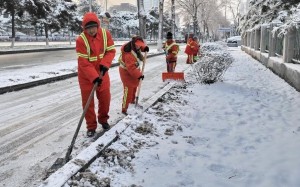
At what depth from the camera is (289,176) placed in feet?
14.3

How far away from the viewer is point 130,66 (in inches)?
280

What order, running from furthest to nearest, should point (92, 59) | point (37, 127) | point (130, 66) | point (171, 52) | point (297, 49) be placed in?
point (171, 52)
point (297, 49)
point (130, 66)
point (37, 127)
point (92, 59)

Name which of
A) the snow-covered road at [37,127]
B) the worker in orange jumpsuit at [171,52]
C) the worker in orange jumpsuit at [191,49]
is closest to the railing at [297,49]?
the worker in orange jumpsuit at [171,52]

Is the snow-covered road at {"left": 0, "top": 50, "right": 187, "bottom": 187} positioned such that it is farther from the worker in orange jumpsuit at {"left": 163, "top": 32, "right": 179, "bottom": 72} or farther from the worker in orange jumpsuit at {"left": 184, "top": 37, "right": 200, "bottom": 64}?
the worker in orange jumpsuit at {"left": 184, "top": 37, "right": 200, "bottom": 64}

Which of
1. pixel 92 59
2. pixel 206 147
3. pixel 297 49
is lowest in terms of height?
pixel 206 147

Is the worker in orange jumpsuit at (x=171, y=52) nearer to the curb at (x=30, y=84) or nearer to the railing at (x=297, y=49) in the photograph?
the curb at (x=30, y=84)

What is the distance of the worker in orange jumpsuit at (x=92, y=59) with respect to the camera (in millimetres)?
5562

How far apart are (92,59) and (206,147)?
2085mm

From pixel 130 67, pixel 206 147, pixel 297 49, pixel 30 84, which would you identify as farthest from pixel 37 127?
pixel 297 49

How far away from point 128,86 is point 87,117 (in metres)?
1.57

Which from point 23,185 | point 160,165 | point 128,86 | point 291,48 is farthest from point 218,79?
point 23,185

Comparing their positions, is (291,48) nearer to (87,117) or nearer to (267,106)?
(267,106)

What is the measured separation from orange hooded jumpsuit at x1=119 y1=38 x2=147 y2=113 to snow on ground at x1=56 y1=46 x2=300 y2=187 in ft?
1.70

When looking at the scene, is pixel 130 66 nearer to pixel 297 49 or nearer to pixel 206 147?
pixel 206 147
